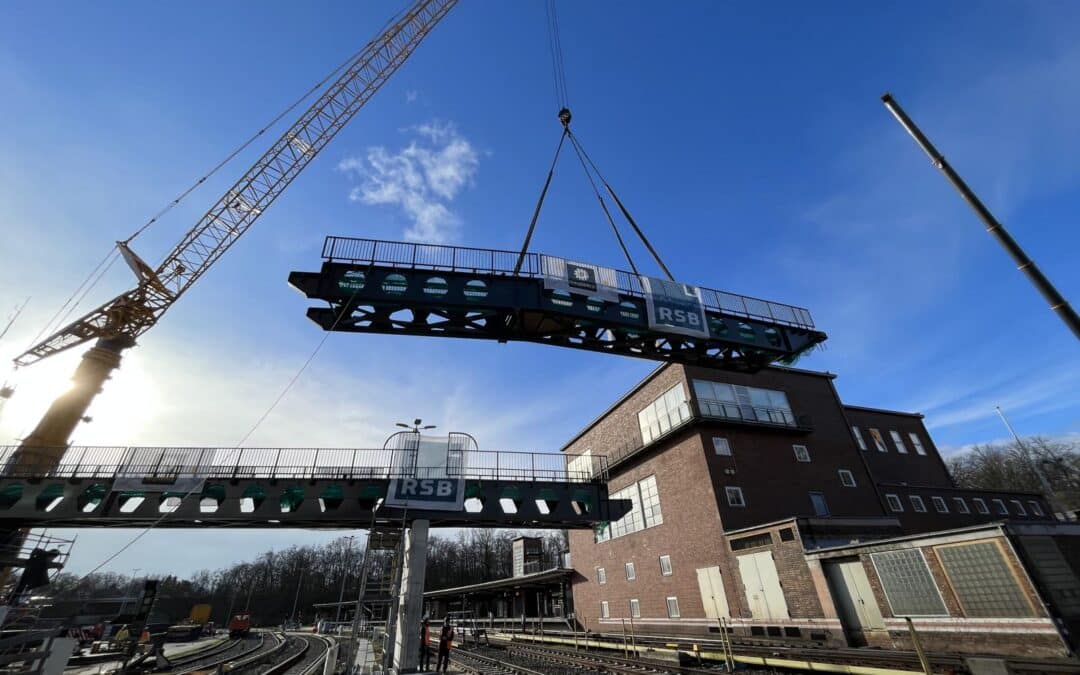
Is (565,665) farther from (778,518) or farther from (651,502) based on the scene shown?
(778,518)

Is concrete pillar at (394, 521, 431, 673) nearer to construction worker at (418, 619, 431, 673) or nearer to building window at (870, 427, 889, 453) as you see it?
construction worker at (418, 619, 431, 673)

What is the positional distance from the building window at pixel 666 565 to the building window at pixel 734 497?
535 centimetres

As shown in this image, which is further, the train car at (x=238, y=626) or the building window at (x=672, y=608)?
the train car at (x=238, y=626)

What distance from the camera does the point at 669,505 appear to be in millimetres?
26844

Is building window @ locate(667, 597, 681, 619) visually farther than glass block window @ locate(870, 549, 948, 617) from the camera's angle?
Yes

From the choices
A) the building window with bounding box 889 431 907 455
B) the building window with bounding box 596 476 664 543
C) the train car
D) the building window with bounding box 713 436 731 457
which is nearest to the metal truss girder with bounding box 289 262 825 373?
the building window with bounding box 713 436 731 457

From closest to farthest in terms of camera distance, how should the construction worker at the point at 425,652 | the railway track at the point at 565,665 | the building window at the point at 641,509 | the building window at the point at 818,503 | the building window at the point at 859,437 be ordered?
the railway track at the point at 565,665
the construction worker at the point at 425,652
the building window at the point at 818,503
the building window at the point at 641,509
the building window at the point at 859,437

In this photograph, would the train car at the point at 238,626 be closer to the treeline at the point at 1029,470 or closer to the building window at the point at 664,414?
the building window at the point at 664,414

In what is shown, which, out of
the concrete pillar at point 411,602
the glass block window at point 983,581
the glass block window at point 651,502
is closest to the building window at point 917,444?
the glass block window at point 651,502

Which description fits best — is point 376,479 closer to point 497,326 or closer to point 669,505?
point 497,326

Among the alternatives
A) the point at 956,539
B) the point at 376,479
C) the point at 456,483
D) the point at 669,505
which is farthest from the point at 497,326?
the point at 669,505

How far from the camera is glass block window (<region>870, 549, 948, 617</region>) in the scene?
1377 centimetres

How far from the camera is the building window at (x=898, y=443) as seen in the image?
110 ft

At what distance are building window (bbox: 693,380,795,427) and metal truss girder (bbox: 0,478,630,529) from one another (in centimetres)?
1344
